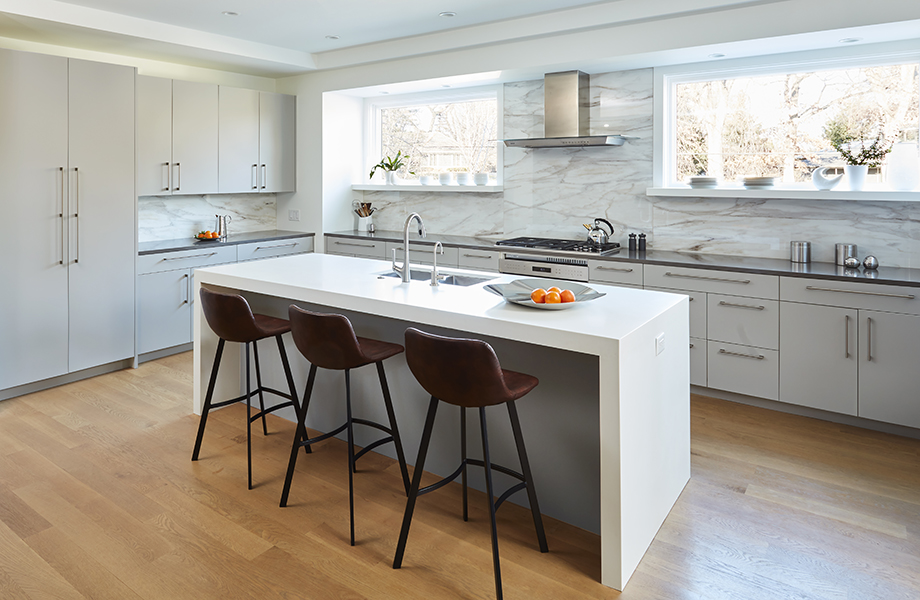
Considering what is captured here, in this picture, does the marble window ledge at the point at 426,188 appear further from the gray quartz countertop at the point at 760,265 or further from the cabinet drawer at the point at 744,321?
the cabinet drawer at the point at 744,321

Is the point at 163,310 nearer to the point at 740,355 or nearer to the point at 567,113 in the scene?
the point at 567,113

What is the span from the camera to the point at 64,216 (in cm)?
433

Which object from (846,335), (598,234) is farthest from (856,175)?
(598,234)

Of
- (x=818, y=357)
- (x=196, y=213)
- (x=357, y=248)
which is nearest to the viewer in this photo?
(x=818, y=357)

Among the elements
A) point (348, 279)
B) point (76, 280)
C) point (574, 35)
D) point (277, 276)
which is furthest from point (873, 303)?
point (76, 280)

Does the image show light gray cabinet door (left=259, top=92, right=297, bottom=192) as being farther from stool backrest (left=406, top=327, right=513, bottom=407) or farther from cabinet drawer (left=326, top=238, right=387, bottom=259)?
stool backrest (left=406, top=327, right=513, bottom=407)

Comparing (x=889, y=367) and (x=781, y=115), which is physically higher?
(x=781, y=115)

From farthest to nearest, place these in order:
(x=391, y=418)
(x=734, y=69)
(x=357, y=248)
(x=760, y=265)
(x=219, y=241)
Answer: (x=357, y=248) → (x=219, y=241) → (x=734, y=69) → (x=760, y=265) → (x=391, y=418)

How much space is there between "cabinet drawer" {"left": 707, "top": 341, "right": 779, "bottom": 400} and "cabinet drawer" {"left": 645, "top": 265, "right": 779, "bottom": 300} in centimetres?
36

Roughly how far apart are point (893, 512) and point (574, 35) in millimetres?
3568

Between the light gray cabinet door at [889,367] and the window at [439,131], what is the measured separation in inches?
130

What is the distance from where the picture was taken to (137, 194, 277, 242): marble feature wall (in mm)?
5602

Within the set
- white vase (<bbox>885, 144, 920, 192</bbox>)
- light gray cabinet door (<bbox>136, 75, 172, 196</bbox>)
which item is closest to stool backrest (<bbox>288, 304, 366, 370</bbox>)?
light gray cabinet door (<bbox>136, 75, 172, 196</bbox>)

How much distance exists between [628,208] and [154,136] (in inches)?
157
